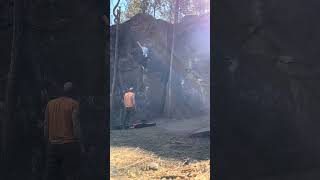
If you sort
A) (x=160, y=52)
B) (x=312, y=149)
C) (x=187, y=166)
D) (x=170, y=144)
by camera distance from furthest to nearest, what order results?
(x=160, y=52) → (x=170, y=144) → (x=187, y=166) → (x=312, y=149)

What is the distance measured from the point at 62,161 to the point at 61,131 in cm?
40

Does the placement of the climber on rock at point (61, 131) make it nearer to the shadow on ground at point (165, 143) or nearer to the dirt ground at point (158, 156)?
→ the dirt ground at point (158, 156)

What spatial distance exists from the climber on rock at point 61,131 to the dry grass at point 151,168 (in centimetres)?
270

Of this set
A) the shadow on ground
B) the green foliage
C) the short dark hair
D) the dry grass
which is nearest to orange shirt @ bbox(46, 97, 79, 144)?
the short dark hair

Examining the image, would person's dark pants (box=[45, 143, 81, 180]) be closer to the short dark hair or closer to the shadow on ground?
the short dark hair

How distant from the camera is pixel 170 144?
1252 centimetres

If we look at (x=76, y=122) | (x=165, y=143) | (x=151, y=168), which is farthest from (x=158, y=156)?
(x=76, y=122)

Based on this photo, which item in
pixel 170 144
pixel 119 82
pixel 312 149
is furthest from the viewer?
pixel 119 82

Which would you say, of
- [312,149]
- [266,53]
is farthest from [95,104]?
[312,149]

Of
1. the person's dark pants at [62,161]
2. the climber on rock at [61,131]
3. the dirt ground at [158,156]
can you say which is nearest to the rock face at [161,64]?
the dirt ground at [158,156]

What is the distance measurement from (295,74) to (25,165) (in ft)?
12.2

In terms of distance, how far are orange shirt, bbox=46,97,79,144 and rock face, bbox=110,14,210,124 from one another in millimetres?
15437

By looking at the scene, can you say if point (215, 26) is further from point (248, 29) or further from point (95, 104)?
point (95, 104)

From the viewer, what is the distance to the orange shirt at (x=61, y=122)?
546 centimetres
